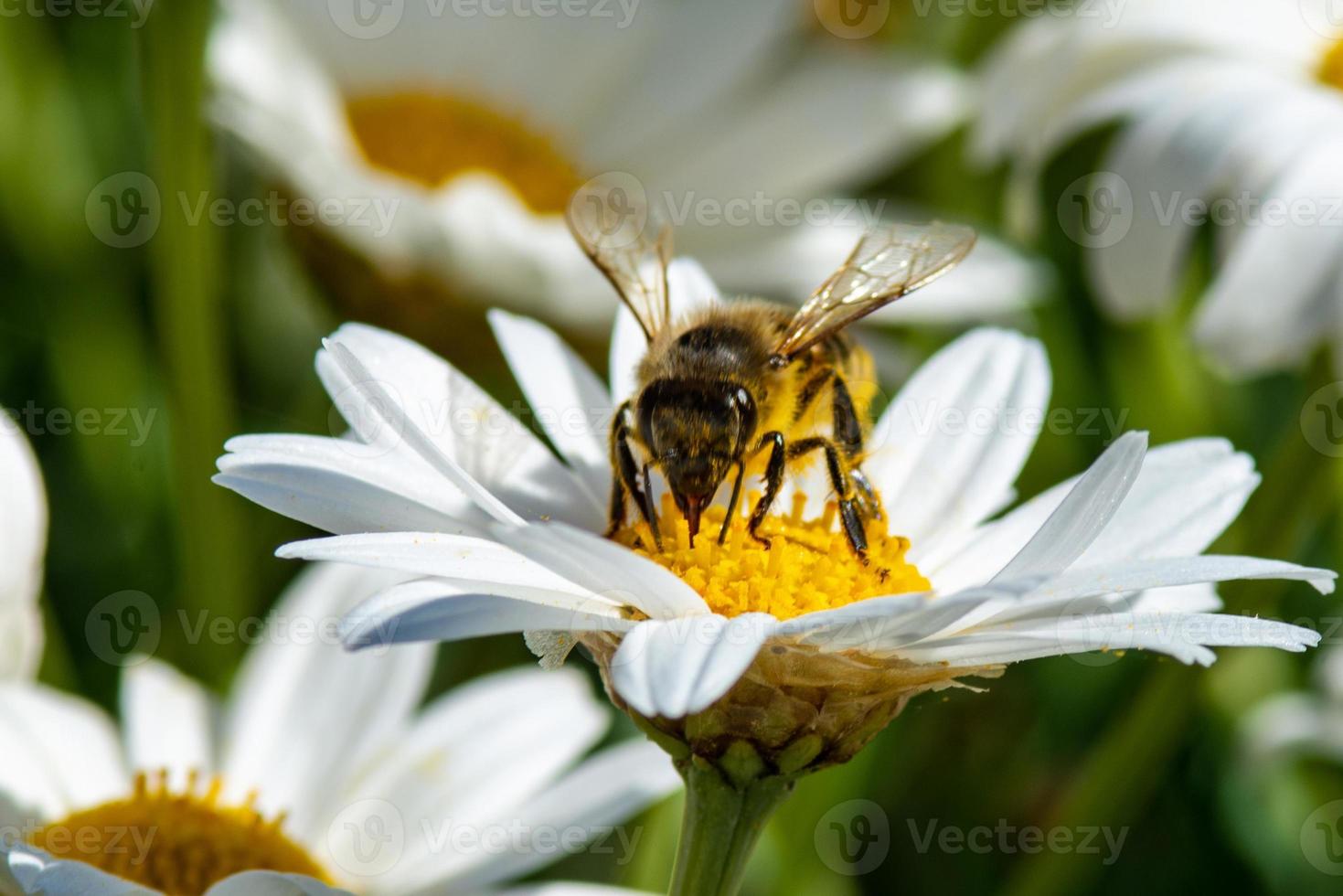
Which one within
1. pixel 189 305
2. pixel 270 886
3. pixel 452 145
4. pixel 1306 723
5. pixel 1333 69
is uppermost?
pixel 1333 69

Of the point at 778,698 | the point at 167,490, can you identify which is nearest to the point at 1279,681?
the point at 778,698

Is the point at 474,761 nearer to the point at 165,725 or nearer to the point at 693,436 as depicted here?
the point at 165,725

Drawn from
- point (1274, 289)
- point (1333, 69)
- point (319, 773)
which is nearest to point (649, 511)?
point (319, 773)

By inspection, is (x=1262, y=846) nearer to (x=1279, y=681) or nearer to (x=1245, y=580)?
(x=1279, y=681)

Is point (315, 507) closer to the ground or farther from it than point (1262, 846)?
farther from it

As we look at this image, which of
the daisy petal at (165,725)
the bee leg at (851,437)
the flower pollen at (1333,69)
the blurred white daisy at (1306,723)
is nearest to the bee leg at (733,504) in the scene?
the bee leg at (851,437)

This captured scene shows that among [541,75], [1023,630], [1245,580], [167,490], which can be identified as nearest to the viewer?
[1023,630]

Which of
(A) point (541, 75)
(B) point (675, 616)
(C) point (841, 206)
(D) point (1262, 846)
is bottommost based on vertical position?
(D) point (1262, 846)
